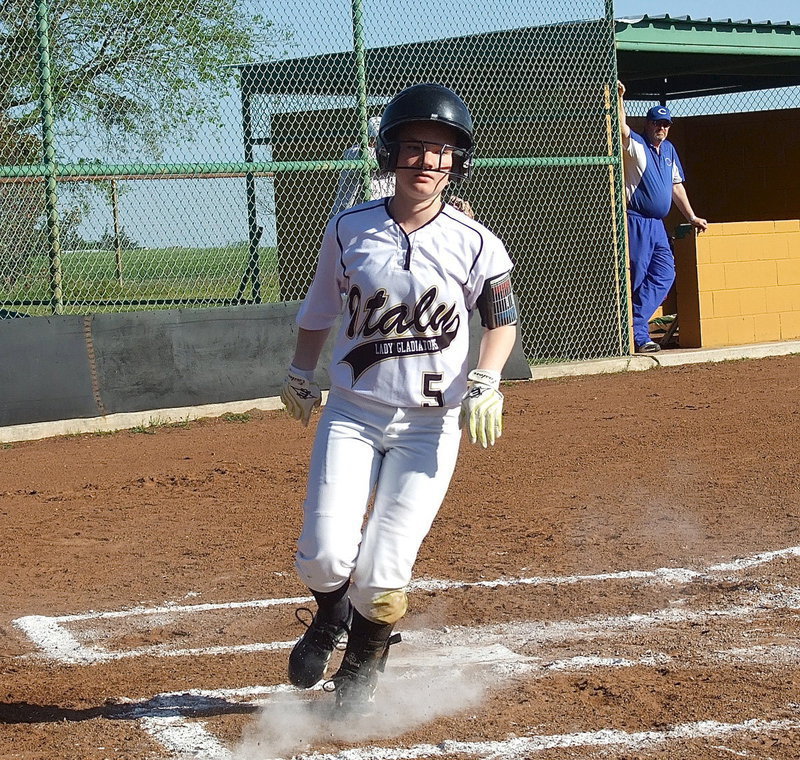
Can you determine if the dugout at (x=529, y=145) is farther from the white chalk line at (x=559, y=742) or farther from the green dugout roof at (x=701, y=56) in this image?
the white chalk line at (x=559, y=742)

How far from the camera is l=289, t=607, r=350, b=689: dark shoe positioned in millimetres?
3576

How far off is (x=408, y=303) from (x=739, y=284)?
10128 millimetres

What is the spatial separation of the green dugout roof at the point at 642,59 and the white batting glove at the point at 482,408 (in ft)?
24.0

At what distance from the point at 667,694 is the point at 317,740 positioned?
3.47ft

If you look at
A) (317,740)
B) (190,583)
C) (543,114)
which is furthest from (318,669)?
(543,114)

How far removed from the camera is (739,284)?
1298cm

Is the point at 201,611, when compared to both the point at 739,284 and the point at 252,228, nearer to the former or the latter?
the point at 252,228

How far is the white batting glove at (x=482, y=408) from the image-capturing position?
11.6 feet

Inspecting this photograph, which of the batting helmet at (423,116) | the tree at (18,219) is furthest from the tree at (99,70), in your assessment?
the batting helmet at (423,116)

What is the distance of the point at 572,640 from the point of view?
4250 millimetres

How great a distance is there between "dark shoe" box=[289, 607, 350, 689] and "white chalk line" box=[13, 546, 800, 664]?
71 centimetres

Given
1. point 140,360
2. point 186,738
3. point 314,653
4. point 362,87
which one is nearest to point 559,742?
point 314,653

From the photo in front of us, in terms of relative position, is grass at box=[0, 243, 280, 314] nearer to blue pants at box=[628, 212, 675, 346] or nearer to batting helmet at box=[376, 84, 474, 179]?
blue pants at box=[628, 212, 675, 346]

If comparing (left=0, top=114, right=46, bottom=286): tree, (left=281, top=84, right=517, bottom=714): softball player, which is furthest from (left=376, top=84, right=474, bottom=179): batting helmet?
(left=0, top=114, right=46, bottom=286): tree
